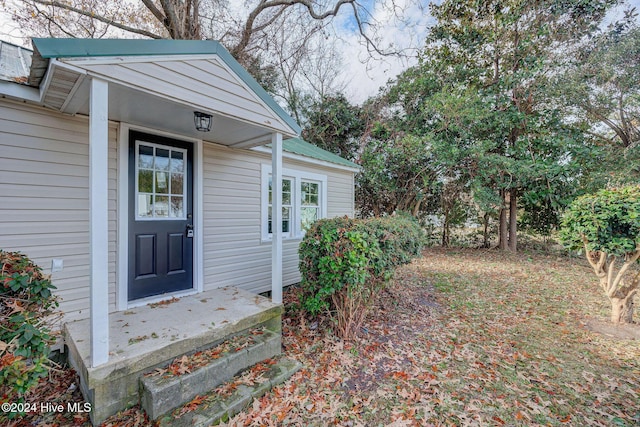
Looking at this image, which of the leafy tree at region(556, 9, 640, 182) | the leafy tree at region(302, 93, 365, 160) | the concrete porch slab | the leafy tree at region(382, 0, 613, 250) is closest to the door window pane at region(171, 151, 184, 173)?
the concrete porch slab

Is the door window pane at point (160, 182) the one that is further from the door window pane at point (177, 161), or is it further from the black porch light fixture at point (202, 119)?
the black porch light fixture at point (202, 119)

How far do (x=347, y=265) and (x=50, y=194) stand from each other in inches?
130

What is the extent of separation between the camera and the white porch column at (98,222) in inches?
82.1

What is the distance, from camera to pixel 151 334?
2629 mm

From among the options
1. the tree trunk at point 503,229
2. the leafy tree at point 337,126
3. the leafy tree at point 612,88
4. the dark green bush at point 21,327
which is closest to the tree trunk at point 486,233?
the tree trunk at point 503,229

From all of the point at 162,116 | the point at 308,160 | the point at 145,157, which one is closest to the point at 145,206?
the point at 145,157

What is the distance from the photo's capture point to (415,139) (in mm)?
9000

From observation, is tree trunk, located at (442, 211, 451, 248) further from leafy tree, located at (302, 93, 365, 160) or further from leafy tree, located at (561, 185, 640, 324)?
leafy tree, located at (561, 185, 640, 324)

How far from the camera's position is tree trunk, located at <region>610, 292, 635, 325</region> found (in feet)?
13.2

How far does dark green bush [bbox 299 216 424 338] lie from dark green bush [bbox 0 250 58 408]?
2384mm

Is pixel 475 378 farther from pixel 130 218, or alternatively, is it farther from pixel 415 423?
pixel 130 218

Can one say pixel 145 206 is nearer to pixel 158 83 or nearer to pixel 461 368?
pixel 158 83

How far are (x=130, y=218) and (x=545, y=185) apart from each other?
11097mm

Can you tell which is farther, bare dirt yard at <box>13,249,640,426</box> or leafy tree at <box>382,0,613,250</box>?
leafy tree at <box>382,0,613,250</box>
